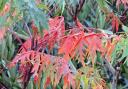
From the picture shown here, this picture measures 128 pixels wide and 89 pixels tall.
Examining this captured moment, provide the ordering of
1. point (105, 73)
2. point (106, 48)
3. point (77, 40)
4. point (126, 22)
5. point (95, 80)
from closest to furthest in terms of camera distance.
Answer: point (77, 40), point (106, 48), point (95, 80), point (105, 73), point (126, 22)

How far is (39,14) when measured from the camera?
84 centimetres

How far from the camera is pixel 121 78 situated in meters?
2.04

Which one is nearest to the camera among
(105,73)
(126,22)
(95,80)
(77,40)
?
(77,40)

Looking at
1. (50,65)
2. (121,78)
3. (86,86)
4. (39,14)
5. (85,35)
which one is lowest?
(121,78)

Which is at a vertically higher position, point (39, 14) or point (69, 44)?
point (39, 14)

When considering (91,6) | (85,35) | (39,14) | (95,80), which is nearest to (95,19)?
(91,6)

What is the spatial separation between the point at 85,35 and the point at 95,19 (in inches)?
45.0

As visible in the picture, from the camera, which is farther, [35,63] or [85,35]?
[35,63]

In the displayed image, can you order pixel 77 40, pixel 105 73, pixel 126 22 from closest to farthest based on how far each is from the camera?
pixel 77 40, pixel 105 73, pixel 126 22

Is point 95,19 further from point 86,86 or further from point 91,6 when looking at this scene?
point 86,86

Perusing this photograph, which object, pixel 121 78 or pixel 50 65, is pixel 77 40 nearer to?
pixel 50 65

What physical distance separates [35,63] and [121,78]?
99 cm

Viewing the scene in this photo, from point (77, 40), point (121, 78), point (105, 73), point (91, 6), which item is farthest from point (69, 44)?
point (91, 6)

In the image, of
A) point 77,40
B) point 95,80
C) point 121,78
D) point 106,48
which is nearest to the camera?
point 77,40
